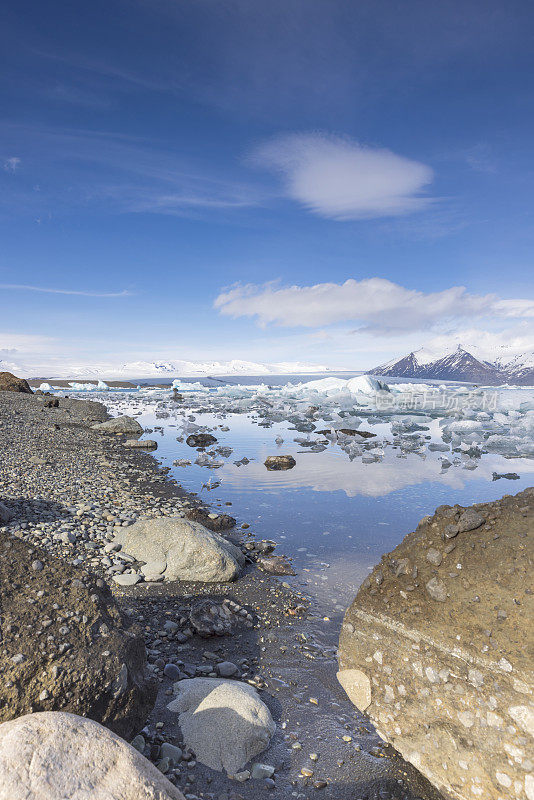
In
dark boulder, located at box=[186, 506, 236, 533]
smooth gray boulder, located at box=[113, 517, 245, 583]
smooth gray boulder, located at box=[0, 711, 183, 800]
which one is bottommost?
dark boulder, located at box=[186, 506, 236, 533]

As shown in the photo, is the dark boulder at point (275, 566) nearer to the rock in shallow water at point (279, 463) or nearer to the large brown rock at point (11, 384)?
the rock in shallow water at point (279, 463)

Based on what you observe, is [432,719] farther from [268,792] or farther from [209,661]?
[209,661]

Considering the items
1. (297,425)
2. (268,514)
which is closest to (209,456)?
(268,514)

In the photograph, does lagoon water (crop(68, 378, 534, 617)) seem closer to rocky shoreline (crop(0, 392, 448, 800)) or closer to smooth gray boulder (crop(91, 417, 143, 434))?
rocky shoreline (crop(0, 392, 448, 800))

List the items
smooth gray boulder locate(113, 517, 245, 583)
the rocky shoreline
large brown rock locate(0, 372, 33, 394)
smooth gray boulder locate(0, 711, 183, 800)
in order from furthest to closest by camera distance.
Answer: large brown rock locate(0, 372, 33, 394) → smooth gray boulder locate(113, 517, 245, 583) → the rocky shoreline → smooth gray boulder locate(0, 711, 183, 800)

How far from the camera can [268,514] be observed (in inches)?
321

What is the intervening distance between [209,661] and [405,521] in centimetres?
499

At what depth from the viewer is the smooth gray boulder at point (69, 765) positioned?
1674mm

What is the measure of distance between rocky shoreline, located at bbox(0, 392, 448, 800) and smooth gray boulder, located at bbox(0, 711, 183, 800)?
61 centimetres

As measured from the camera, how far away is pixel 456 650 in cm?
274

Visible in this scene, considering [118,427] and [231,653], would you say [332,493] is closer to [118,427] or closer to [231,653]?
Result: [231,653]

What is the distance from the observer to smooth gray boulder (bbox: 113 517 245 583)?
5382 mm

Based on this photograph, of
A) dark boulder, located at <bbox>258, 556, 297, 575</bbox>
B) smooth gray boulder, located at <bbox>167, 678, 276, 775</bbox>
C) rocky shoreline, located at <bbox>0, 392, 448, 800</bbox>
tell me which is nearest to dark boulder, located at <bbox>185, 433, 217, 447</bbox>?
rocky shoreline, located at <bbox>0, 392, 448, 800</bbox>

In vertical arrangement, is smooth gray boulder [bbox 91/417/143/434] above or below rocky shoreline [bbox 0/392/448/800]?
above
